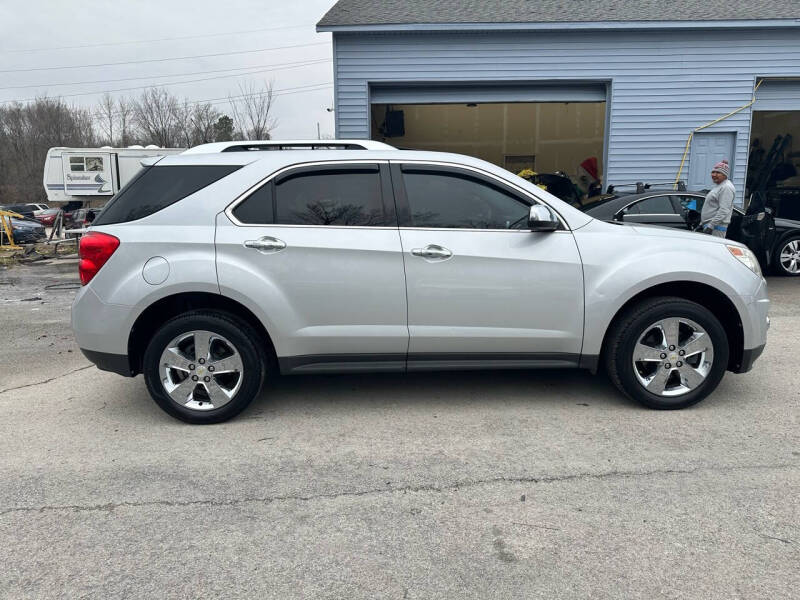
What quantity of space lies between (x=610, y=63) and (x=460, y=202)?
914cm

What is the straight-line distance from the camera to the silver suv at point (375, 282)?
3.87 meters

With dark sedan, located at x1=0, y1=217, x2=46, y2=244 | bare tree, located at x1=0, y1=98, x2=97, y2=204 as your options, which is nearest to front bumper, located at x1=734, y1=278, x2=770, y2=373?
dark sedan, located at x1=0, y1=217, x2=46, y2=244

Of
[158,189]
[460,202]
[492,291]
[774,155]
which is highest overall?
[774,155]

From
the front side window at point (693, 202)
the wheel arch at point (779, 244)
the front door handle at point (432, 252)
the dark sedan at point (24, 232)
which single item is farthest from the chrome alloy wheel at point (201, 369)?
the dark sedan at point (24, 232)

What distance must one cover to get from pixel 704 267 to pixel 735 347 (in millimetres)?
671

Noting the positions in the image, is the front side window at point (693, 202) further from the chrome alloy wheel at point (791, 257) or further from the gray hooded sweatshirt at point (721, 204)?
the chrome alloy wheel at point (791, 257)

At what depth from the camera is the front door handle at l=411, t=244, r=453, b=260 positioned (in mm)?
3928

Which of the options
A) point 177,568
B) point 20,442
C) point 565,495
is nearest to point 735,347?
point 565,495

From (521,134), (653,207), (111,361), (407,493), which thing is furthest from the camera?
(521,134)

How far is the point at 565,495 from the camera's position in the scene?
303 centimetres

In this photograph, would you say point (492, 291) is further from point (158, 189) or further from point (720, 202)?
point (720, 202)

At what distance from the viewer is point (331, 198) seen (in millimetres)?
4035

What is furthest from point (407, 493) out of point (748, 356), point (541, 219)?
point (748, 356)

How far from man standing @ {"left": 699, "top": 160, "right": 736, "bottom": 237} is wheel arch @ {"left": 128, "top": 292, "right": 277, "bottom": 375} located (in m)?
6.61
